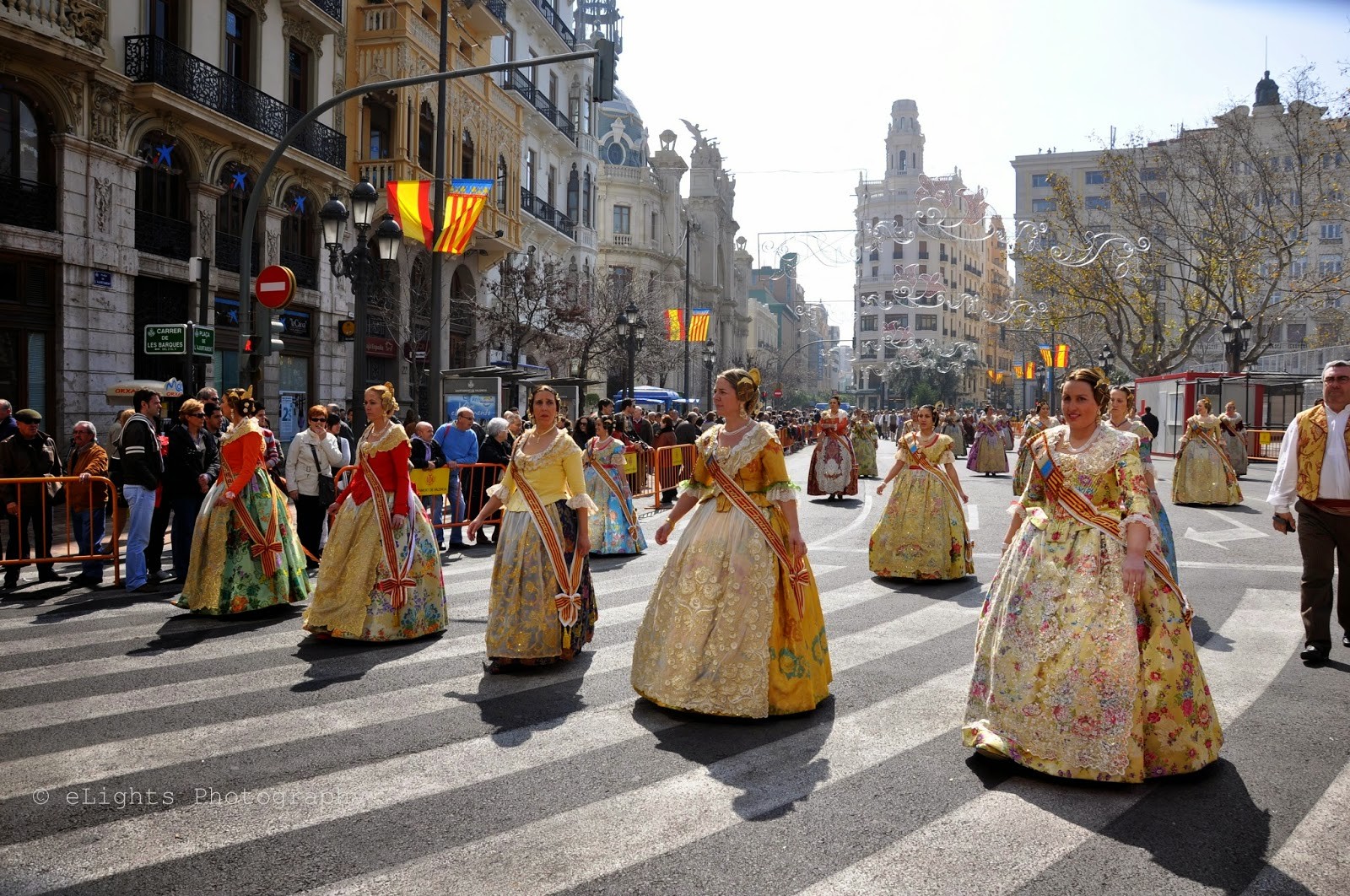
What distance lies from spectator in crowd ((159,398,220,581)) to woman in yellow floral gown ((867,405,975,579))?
20.5ft

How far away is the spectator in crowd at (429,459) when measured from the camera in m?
13.0

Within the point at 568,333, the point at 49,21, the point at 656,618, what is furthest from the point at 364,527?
the point at 568,333

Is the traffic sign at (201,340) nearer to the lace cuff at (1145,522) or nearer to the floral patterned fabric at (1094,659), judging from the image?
the floral patterned fabric at (1094,659)

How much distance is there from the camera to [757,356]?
307 feet

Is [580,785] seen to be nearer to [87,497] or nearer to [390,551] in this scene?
[390,551]

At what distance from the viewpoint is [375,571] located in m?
7.66

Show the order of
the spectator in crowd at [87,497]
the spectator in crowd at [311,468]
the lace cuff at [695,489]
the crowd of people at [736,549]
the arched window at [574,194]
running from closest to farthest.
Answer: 1. the crowd of people at [736,549]
2. the lace cuff at [695,489]
3. the spectator in crowd at [87,497]
4. the spectator in crowd at [311,468]
5. the arched window at [574,194]

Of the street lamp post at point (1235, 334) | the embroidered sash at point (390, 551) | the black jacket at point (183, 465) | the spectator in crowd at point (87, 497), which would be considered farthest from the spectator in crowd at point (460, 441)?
the street lamp post at point (1235, 334)

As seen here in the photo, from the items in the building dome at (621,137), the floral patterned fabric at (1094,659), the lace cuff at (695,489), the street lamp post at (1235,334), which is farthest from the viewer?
the building dome at (621,137)

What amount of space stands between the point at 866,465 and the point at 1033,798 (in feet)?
69.8

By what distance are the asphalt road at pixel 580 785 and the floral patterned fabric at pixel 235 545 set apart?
877mm

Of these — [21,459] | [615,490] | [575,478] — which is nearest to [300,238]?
[21,459]

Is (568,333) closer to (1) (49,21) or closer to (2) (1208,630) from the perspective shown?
(1) (49,21)

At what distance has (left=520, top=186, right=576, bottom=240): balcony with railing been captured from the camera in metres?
36.1
